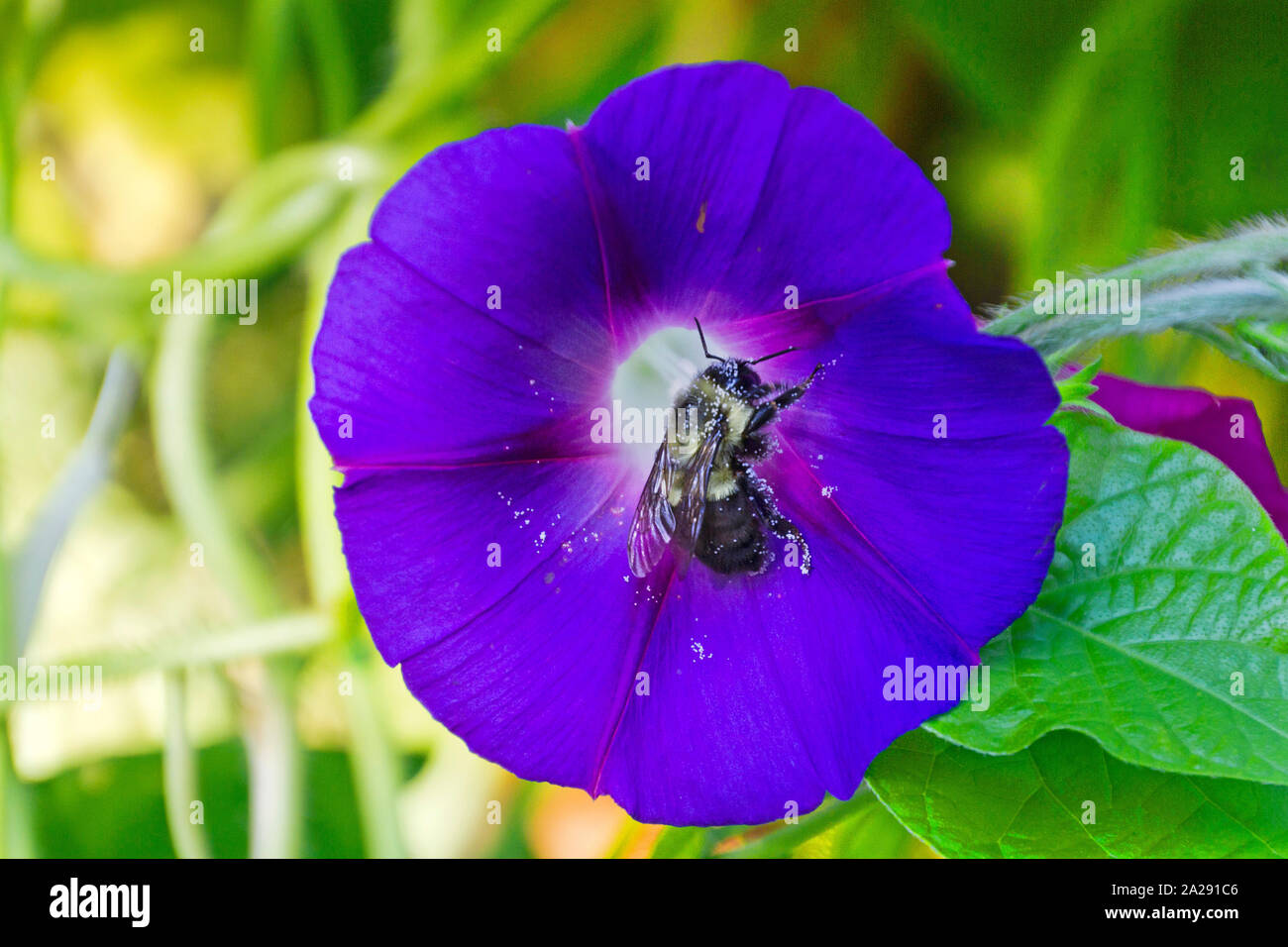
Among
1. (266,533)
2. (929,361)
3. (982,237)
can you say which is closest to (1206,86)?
(982,237)

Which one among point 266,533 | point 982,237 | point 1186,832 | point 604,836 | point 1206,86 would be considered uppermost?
point 1206,86

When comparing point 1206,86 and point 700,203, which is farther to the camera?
point 1206,86

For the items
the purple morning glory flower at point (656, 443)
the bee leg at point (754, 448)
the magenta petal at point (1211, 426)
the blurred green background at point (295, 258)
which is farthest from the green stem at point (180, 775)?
the magenta petal at point (1211, 426)

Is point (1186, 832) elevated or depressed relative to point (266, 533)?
depressed

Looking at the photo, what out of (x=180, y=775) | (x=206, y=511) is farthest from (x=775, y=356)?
(x=206, y=511)

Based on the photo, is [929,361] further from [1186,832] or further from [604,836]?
[604,836]

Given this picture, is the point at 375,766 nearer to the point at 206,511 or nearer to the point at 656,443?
the point at 206,511

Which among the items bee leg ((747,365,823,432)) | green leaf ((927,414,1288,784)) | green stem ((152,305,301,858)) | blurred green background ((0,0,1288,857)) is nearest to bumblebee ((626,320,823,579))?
bee leg ((747,365,823,432))

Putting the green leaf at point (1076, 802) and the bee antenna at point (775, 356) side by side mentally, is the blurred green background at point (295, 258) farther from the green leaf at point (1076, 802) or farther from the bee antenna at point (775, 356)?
the bee antenna at point (775, 356)
